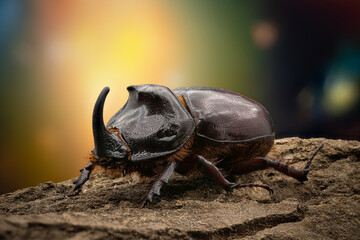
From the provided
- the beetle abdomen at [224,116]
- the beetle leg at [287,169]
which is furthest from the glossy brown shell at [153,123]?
the beetle leg at [287,169]

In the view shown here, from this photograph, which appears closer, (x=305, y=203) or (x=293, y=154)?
(x=305, y=203)

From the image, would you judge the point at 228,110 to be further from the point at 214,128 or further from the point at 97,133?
the point at 97,133

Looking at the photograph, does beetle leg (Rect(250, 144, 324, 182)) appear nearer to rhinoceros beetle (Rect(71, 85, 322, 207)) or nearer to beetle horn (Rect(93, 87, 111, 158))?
rhinoceros beetle (Rect(71, 85, 322, 207))

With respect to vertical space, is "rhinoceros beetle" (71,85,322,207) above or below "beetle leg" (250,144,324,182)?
above

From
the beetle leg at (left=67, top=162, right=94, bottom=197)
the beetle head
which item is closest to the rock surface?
the beetle leg at (left=67, top=162, right=94, bottom=197)

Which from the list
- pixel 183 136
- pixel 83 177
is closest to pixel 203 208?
pixel 183 136

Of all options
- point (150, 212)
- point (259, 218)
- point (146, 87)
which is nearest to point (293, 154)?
point (259, 218)
